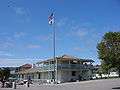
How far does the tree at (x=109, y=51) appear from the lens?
34.2 m

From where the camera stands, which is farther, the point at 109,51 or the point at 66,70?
the point at 66,70

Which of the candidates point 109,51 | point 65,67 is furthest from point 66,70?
point 109,51

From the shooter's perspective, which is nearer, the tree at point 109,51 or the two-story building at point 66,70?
the tree at point 109,51

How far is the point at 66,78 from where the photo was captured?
68938 mm

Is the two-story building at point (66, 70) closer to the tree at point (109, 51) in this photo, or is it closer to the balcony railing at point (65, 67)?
the balcony railing at point (65, 67)

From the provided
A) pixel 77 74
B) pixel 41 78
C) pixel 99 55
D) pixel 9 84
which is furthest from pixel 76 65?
pixel 99 55

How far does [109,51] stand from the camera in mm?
34594

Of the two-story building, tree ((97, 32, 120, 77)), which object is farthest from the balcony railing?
tree ((97, 32, 120, 77))

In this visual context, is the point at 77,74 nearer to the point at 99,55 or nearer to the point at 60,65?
the point at 60,65

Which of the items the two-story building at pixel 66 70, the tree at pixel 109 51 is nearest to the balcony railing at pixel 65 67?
the two-story building at pixel 66 70

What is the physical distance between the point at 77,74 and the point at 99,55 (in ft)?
119

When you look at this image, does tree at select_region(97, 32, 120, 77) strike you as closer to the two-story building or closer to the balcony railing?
the two-story building

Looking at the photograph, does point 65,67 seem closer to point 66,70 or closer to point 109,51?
point 66,70

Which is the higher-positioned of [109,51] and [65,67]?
[65,67]
